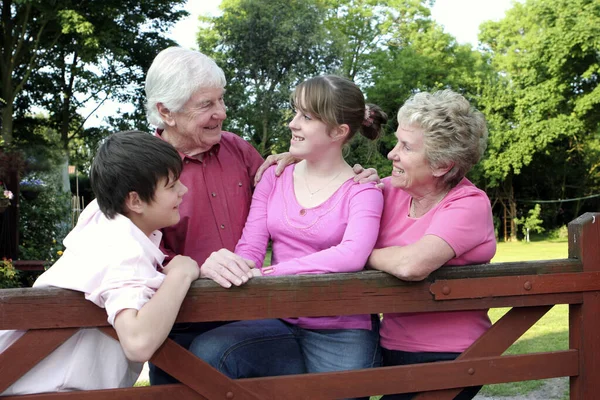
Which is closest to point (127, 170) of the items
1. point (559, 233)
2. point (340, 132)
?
point (340, 132)

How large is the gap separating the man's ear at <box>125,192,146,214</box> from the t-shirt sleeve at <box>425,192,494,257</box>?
3.53 ft

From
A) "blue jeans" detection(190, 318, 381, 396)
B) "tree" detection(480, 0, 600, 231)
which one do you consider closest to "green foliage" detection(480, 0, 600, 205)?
"tree" detection(480, 0, 600, 231)

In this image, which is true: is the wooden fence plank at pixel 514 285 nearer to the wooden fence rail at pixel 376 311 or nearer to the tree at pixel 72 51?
the wooden fence rail at pixel 376 311

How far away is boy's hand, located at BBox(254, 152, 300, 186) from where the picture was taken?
3398 mm

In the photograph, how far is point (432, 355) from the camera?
2945mm

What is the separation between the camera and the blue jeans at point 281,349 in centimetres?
272

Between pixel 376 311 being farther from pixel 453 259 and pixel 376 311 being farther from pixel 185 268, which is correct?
pixel 185 268

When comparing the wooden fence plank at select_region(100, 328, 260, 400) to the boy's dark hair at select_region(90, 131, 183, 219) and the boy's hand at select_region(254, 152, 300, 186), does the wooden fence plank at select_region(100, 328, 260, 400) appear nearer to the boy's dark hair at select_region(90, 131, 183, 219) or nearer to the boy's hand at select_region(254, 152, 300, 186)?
the boy's dark hair at select_region(90, 131, 183, 219)

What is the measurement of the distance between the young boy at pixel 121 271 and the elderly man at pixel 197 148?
0.58 metres

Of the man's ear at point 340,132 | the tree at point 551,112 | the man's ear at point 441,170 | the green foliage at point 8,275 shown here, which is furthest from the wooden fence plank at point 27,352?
the tree at point 551,112

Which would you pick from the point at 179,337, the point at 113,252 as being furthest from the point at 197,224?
the point at 113,252

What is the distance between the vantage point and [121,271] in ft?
7.71

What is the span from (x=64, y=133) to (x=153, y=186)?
26292mm

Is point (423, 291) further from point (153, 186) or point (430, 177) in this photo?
point (153, 186)
